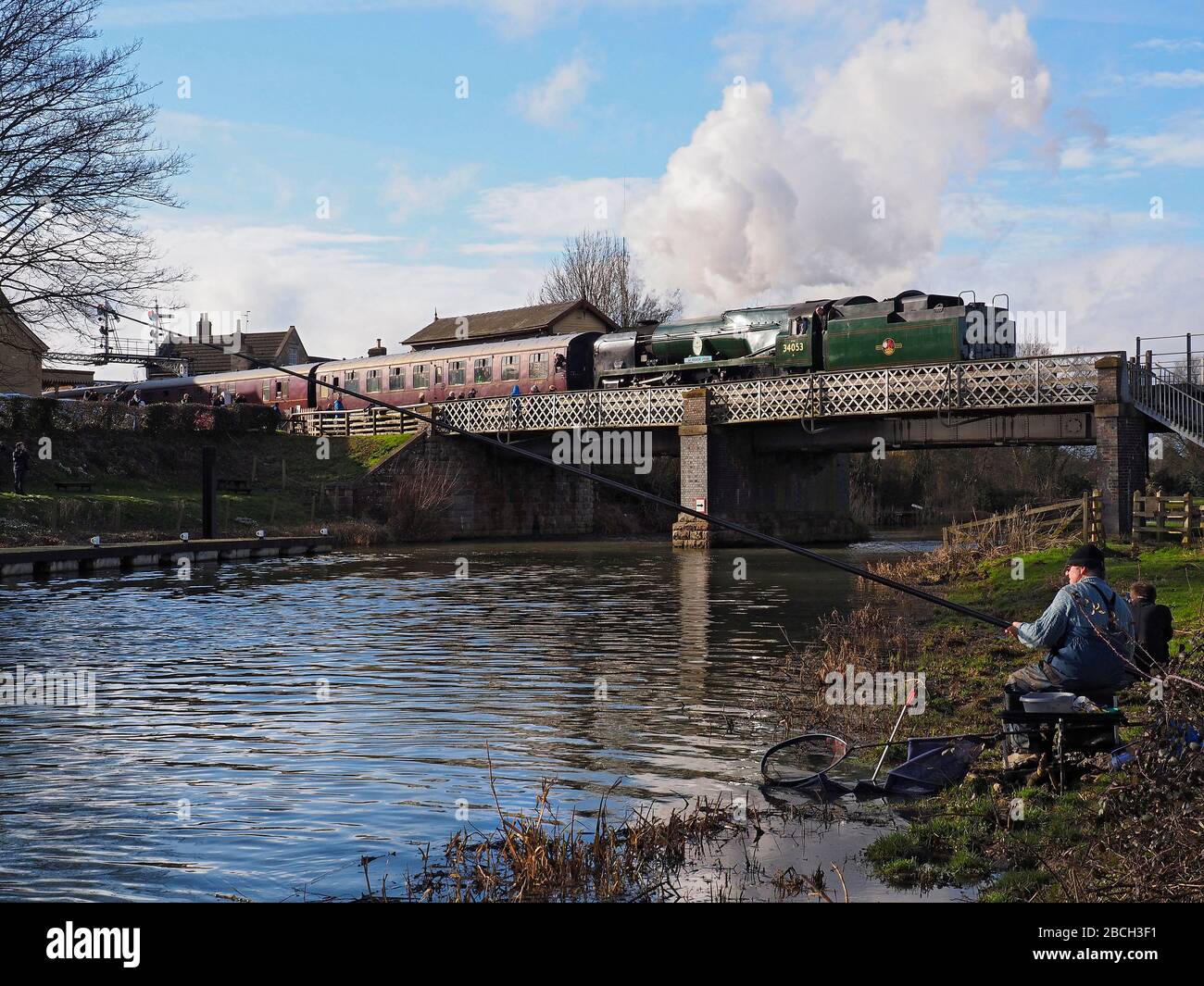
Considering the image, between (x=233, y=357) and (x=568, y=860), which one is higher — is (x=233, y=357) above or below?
above

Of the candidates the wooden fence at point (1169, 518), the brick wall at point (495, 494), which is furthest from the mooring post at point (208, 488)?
the wooden fence at point (1169, 518)

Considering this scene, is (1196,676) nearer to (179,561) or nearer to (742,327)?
(179,561)

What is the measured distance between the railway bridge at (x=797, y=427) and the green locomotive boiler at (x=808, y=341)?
1.13 metres

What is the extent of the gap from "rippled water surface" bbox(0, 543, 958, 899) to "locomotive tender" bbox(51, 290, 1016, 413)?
15.8m

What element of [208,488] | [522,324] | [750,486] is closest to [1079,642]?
[208,488]

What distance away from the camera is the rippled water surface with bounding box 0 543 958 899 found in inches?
288

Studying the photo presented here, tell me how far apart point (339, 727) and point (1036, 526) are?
19.9 metres

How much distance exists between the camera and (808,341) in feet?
132

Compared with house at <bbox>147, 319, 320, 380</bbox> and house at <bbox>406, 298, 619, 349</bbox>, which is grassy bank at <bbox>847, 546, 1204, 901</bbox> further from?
house at <bbox>147, 319, 320, 380</bbox>

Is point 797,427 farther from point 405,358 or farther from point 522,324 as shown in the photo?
point 522,324

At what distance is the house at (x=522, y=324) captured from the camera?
206 ft
